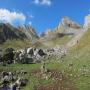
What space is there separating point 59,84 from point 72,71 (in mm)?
12849

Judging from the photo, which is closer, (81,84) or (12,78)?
(81,84)

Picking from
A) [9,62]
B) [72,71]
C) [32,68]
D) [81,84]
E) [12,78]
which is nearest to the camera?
[81,84]

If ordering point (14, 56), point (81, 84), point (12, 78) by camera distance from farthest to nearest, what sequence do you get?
point (14, 56) → point (12, 78) → point (81, 84)

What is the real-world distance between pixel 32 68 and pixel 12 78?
17787mm

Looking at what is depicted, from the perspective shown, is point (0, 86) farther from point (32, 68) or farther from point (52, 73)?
point (32, 68)

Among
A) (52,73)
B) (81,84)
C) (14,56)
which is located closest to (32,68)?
(52,73)

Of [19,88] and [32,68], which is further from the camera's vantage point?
[32,68]

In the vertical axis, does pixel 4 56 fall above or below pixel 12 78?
above

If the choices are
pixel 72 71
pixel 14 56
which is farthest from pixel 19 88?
pixel 14 56

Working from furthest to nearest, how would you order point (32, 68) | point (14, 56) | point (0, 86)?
point (14, 56), point (32, 68), point (0, 86)

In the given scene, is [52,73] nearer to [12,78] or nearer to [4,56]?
[12,78]

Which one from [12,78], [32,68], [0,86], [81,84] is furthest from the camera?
[32,68]

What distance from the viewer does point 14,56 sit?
104938 mm

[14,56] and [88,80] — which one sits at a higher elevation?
[14,56]
